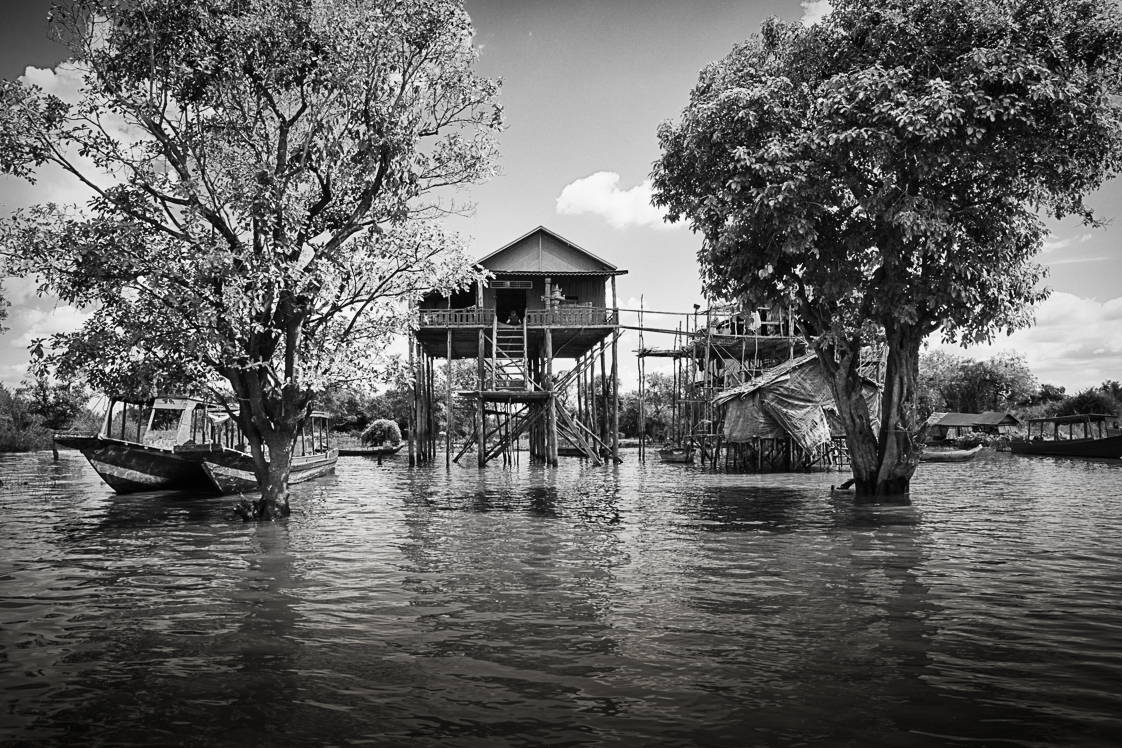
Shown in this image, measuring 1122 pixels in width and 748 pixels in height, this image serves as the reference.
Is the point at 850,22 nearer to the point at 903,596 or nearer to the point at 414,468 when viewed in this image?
the point at 903,596

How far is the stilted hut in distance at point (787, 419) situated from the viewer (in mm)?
26312

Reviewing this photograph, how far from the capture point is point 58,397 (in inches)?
2013

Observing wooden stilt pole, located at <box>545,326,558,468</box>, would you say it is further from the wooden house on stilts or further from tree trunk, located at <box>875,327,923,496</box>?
tree trunk, located at <box>875,327,923,496</box>

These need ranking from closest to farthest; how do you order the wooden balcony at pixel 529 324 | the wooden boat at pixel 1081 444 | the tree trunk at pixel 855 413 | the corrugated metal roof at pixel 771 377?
the tree trunk at pixel 855 413 → the corrugated metal roof at pixel 771 377 → the wooden balcony at pixel 529 324 → the wooden boat at pixel 1081 444

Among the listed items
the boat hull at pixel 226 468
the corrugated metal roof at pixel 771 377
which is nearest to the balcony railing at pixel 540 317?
the corrugated metal roof at pixel 771 377

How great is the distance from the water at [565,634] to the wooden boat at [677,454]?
22.9 m

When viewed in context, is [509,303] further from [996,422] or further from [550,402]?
[996,422]

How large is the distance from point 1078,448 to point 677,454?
21.0 metres

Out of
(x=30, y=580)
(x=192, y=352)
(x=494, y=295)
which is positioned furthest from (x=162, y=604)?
(x=494, y=295)

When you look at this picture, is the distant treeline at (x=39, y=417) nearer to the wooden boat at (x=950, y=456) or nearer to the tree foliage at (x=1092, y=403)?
the wooden boat at (x=950, y=456)

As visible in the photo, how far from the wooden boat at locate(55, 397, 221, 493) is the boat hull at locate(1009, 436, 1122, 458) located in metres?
38.7

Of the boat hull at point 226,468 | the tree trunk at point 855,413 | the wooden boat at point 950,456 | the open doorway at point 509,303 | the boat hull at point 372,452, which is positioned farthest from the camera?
the boat hull at point 372,452

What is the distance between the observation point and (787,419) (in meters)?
26.2

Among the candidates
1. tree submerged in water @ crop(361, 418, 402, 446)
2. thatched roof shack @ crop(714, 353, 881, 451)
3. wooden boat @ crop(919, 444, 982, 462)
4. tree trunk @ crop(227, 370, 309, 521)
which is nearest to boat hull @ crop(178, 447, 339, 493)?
tree trunk @ crop(227, 370, 309, 521)
